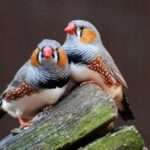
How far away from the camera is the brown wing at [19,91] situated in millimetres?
3643

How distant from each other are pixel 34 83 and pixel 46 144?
34 centimetres

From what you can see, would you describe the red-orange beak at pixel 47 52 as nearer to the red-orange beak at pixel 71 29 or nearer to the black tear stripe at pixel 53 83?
the black tear stripe at pixel 53 83

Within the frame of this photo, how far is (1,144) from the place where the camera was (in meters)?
3.59

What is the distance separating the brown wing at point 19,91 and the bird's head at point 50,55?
13 cm

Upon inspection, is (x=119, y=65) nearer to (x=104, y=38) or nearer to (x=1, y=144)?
(x=104, y=38)

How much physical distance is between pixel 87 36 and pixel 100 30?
201 centimetres

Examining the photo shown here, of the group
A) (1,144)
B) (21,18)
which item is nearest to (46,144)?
(1,144)

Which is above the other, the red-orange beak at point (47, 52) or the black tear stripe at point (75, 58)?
the red-orange beak at point (47, 52)

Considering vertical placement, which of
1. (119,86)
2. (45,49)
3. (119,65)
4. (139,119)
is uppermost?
(45,49)

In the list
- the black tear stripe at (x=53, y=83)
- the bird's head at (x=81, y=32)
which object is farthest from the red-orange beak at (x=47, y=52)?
the bird's head at (x=81, y=32)

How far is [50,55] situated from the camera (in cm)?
348

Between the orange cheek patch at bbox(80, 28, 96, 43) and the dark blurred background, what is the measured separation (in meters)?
1.92

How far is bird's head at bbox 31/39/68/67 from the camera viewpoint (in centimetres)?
348

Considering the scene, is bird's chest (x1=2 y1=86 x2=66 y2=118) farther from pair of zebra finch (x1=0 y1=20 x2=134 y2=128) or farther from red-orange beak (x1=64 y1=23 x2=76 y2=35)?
red-orange beak (x1=64 y1=23 x2=76 y2=35)
